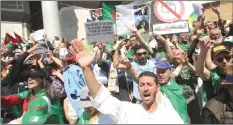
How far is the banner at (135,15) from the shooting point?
1099 centimetres

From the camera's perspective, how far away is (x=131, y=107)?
3.20 meters

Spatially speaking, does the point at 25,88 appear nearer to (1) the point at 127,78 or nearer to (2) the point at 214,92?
(1) the point at 127,78

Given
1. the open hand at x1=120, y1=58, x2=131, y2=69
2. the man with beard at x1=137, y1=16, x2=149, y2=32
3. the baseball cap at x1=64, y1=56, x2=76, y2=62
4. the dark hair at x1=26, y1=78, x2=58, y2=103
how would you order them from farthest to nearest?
the man with beard at x1=137, y1=16, x2=149, y2=32 → the baseball cap at x1=64, y1=56, x2=76, y2=62 → the dark hair at x1=26, y1=78, x2=58, y2=103 → the open hand at x1=120, y1=58, x2=131, y2=69

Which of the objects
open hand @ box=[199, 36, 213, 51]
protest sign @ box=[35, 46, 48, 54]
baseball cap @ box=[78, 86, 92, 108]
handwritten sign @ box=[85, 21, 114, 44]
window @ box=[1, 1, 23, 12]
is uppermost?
window @ box=[1, 1, 23, 12]

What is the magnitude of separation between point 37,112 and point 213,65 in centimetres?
190

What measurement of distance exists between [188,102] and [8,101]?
221cm

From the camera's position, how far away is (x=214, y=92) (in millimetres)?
4277

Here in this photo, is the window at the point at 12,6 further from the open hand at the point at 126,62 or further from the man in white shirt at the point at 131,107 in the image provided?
the man in white shirt at the point at 131,107

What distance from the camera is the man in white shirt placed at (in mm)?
3172

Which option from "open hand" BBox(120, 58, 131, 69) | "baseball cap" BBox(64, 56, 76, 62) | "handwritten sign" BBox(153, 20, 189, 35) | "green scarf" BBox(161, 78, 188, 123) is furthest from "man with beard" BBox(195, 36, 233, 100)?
"handwritten sign" BBox(153, 20, 189, 35)

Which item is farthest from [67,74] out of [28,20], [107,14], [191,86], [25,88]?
[28,20]

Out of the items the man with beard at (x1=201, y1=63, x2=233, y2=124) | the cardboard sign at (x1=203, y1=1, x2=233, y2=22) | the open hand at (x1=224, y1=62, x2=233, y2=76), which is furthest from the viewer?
the cardboard sign at (x1=203, y1=1, x2=233, y2=22)

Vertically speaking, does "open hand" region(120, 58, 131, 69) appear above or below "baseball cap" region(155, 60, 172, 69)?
above

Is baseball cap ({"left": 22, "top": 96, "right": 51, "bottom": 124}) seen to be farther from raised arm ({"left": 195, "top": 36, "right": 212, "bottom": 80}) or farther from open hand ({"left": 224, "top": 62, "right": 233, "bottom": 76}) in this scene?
open hand ({"left": 224, "top": 62, "right": 233, "bottom": 76})
